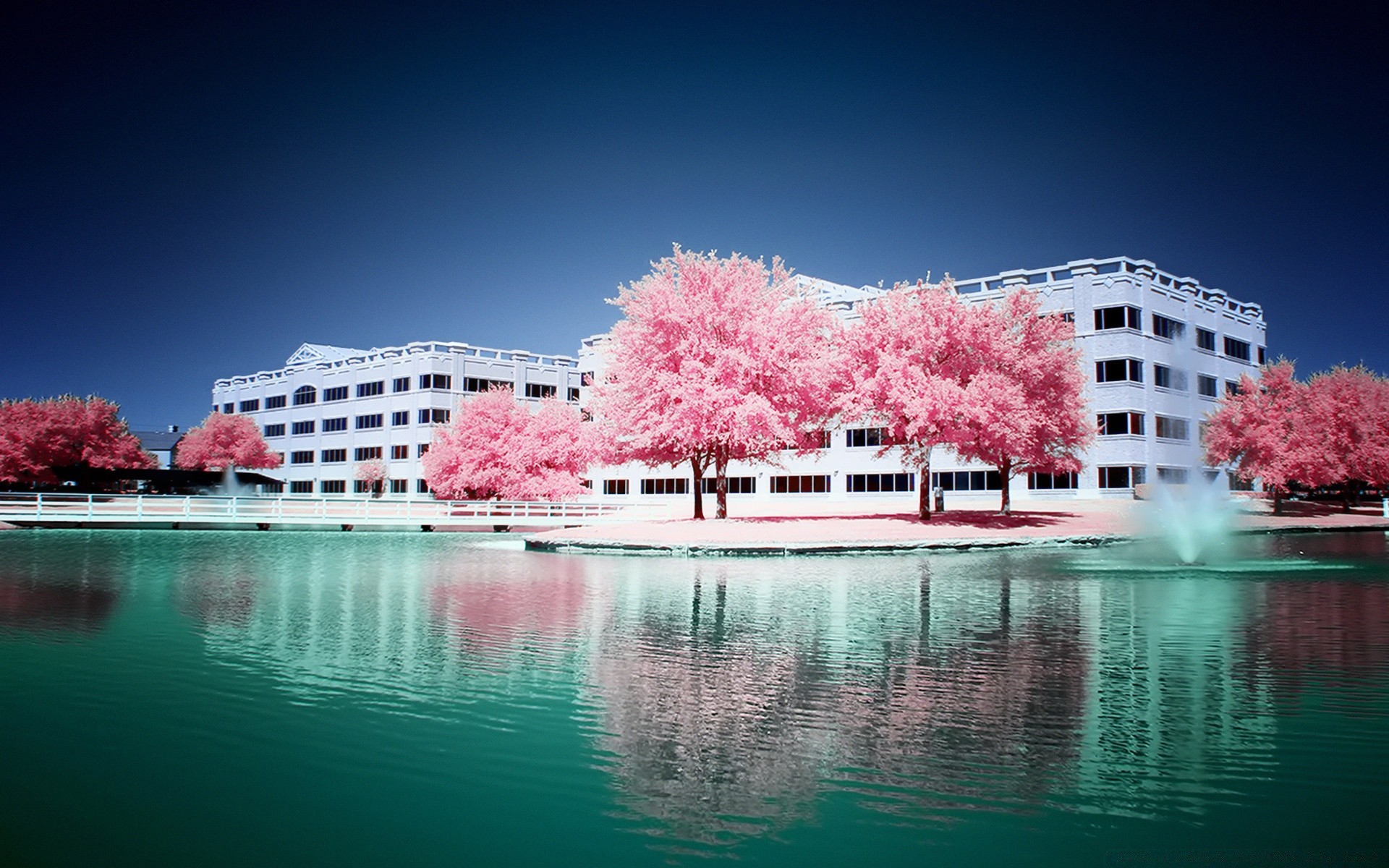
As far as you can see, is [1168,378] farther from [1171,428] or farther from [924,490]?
[924,490]

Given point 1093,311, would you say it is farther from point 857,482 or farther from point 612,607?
point 612,607

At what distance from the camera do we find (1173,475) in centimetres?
6162

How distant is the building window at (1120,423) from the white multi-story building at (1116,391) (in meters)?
0.06

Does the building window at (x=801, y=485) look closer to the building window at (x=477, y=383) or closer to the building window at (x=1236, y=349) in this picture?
the building window at (x=1236, y=349)

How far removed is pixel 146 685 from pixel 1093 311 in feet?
200

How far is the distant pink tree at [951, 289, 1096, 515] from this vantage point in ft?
126

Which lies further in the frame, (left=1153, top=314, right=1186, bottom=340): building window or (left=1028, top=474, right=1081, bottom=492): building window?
(left=1153, top=314, right=1186, bottom=340): building window

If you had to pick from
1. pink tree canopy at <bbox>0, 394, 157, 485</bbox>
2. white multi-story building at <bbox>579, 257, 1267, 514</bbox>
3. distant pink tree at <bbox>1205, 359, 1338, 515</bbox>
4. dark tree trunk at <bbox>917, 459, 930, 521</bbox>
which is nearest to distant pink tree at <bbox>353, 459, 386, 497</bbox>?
pink tree canopy at <bbox>0, 394, 157, 485</bbox>

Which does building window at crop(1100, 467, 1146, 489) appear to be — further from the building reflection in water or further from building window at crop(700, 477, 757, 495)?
the building reflection in water

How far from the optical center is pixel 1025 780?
5828mm

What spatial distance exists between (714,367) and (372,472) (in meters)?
63.0

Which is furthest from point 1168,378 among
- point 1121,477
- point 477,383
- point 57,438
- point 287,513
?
point 57,438

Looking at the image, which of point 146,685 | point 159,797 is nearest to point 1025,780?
point 159,797

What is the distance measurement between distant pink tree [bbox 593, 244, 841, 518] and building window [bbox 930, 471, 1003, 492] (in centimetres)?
2538
